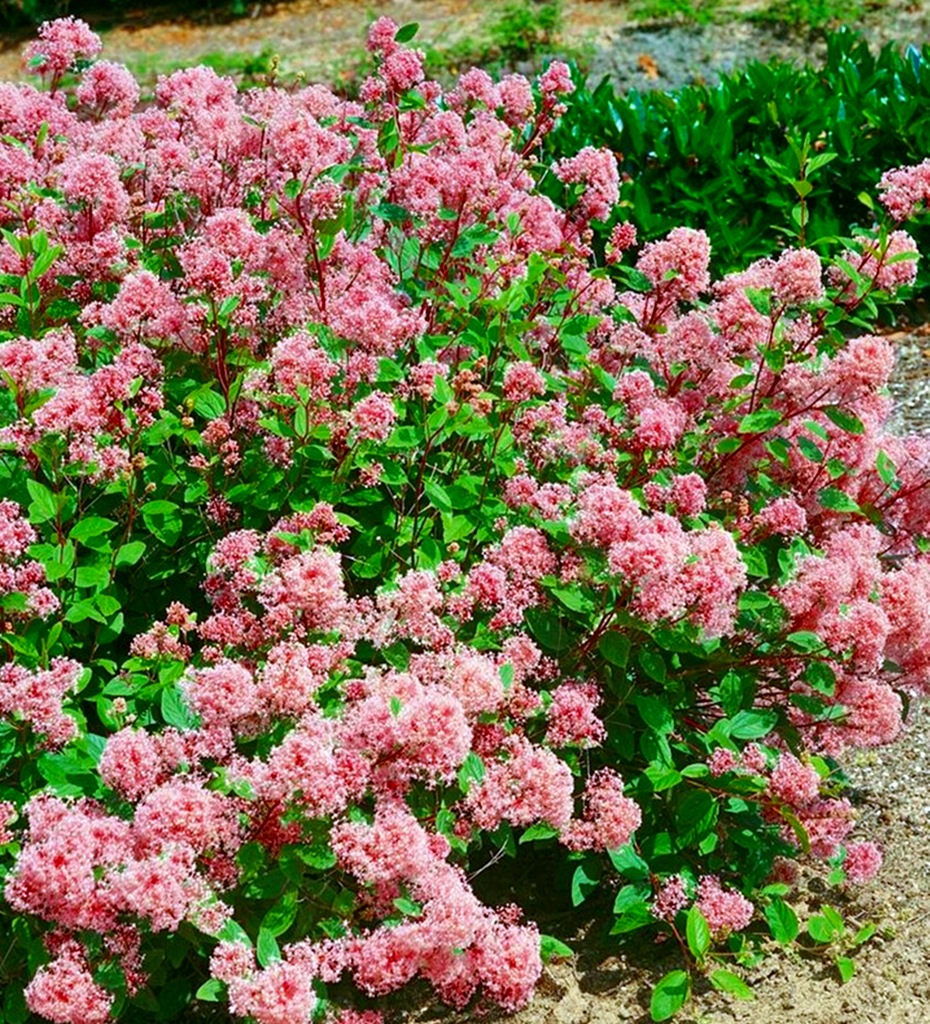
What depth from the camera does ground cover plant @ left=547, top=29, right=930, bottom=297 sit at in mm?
5840

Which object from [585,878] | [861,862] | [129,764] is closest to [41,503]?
[129,764]

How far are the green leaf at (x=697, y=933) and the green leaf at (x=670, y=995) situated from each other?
0.20 feet

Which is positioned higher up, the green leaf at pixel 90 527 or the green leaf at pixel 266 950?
the green leaf at pixel 90 527

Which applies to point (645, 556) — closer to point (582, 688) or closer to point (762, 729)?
point (582, 688)

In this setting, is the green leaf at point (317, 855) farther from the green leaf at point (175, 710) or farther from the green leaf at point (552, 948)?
the green leaf at point (552, 948)

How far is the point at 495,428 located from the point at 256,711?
97 cm

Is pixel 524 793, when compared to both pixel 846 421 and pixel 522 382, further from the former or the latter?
pixel 846 421

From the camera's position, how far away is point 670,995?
2.98 m

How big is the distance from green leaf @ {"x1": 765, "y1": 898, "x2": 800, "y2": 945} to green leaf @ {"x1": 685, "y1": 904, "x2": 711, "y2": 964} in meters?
0.23

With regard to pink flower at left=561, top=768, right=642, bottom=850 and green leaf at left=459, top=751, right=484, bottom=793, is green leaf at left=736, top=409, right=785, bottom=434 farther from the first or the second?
green leaf at left=459, top=751, right=484, bottom=793

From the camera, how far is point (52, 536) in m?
3.01

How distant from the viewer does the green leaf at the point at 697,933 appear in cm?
292

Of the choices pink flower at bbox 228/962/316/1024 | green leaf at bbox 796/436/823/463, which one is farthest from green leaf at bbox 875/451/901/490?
pink flower at bbox 228/962/316/1024

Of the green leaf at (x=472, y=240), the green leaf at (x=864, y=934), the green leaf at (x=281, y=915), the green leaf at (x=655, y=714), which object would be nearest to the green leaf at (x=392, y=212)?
the green leaf at (x=472, y=240)
